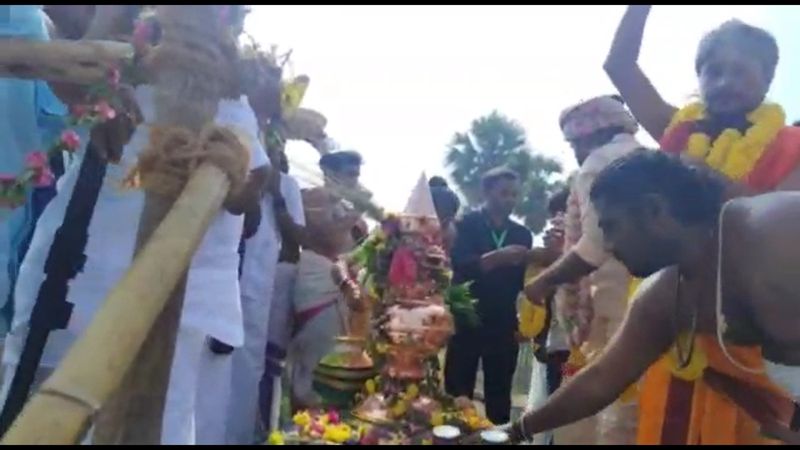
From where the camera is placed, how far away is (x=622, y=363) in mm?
2852

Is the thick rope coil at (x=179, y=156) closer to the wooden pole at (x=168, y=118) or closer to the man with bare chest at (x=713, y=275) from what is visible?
the wooden pole at (x=168, y=118)

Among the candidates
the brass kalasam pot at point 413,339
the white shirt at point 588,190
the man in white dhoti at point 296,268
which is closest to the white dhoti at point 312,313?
the man in white dhoti at point 296,268

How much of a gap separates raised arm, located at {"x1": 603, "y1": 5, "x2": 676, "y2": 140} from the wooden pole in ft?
6.01

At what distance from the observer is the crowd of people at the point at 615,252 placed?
2555 millimetres

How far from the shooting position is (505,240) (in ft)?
19.4

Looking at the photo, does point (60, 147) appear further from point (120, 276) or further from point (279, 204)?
point (279, 204)

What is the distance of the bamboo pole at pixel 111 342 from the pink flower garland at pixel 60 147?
67 centimetres

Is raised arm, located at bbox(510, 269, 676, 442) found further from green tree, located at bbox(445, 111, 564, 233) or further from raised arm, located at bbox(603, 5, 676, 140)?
green tree, located at bbox(445, 111, 564, 233)

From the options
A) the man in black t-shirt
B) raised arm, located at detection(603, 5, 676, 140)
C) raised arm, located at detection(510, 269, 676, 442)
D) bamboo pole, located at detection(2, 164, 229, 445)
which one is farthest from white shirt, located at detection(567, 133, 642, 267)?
bamboo pole, located at detection(2, 164, 229, 445)

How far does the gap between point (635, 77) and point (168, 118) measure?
2.06 meters

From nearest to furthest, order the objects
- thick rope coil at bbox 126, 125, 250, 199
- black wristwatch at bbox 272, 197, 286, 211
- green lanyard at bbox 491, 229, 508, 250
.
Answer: thick rope coil at bbox 126, 125, 250, 199, black wristwatch at bbox 272, 197, 286, 211, green lanyard at bbox 491, 229, 508, 250

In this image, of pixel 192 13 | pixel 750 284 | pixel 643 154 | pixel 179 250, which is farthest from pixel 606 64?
pixel 179 250

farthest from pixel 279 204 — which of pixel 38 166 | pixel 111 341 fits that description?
pixel 111 341

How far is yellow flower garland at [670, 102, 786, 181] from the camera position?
3.10 meters
